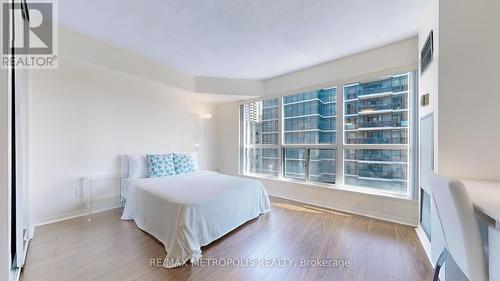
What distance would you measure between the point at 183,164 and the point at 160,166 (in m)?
0.46

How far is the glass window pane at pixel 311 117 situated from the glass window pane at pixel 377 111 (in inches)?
10.5

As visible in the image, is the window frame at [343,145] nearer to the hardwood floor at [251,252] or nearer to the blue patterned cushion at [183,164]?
the hardwood floor at [251,252]

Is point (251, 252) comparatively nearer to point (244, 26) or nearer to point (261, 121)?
point (244, 26)

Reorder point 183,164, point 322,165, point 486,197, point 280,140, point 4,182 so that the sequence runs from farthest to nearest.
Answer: point 280,140
point 183,164
point 322,165
point 486,197
point 4,182

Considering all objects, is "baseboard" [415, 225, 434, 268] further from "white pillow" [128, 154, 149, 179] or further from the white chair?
"white pillow" [128, 154, 149, 179]

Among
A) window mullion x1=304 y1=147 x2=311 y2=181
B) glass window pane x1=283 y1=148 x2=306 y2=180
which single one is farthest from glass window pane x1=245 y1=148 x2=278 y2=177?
window mullion x1=304 y1=147 x2=311 y2=181

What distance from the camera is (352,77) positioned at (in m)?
3.23

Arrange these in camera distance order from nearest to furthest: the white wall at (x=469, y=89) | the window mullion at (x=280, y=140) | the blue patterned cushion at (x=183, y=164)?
1. the white wall at (x=469, y=89)
2. the blue patterned cushion at (x=183, y=164)
3. the window mullion at (x=280, y=140)

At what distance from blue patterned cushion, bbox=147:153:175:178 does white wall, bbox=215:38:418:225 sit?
2.03 metres

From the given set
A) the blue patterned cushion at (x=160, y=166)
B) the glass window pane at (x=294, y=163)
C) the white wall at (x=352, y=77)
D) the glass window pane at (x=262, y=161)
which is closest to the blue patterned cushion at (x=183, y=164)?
the blue patterned cushion at (x=160, y=166)

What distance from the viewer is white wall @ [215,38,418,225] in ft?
9.00

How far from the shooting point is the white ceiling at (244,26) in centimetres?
201

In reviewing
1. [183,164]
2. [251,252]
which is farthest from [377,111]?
[183,164]

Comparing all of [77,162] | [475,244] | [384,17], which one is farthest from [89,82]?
[475,244]
